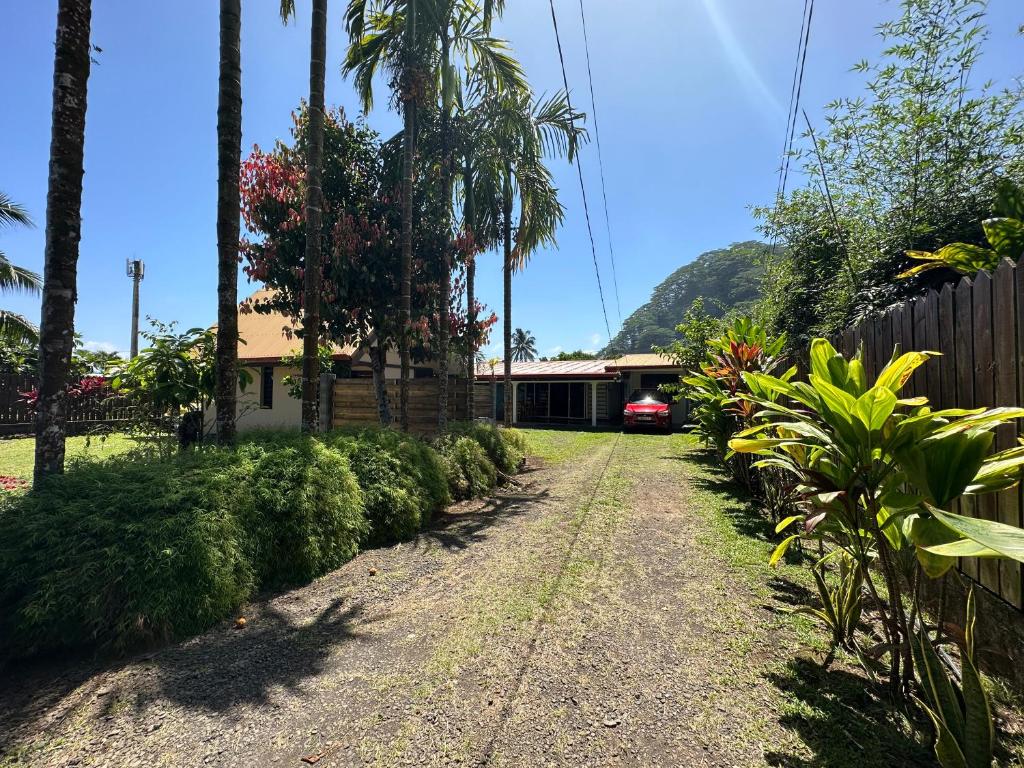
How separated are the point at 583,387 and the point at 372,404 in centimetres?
1341

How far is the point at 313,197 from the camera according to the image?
5281 millimetres

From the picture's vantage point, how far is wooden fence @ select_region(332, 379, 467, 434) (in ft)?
28.7

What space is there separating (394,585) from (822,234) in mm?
6635

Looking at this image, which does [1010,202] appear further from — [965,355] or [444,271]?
[444,271]

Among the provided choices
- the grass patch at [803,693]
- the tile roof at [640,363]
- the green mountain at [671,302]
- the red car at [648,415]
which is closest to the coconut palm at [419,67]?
the grass patch at [803,693]

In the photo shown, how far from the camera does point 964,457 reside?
159 centimetres

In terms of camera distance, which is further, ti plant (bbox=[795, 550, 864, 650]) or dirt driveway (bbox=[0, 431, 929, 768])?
ti plant (bbox=[795, 550, 864, 650])

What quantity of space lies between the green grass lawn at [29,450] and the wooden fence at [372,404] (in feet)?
10.7

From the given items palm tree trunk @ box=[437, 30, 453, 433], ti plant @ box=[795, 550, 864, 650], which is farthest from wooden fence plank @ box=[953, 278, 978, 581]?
palm tree trunk @ box=[437, 30, 453, 433]

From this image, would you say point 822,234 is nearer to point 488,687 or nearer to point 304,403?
point 488,687

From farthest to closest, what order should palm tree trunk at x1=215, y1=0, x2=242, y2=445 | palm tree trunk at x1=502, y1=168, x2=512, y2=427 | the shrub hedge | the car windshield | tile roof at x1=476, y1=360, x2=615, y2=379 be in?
1. tile roof at x1=476, y1=360, x2=615, y2=379
2. the car windshield
3. palm tree trunk at x1=502, y1=168, x2=512, y2=427
4. palm tree trunk at x1=215, y1=0, x2=242, y2=445
5. the shrub hedge

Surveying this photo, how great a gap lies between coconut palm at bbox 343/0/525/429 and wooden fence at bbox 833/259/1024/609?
613cm

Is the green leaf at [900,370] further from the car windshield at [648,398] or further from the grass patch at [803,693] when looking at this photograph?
the car windshield at [648,398]

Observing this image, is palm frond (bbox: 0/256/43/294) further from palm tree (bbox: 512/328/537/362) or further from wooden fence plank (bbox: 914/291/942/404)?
palm tree (bbox: 512/328/537/362)
